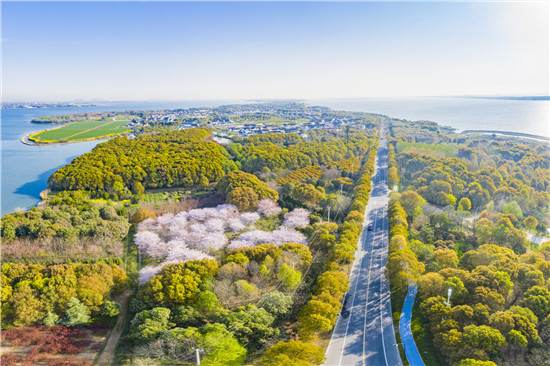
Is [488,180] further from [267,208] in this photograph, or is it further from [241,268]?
[241,268]

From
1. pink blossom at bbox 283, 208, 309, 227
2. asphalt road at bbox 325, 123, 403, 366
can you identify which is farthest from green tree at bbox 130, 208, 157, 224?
asphalt road at bbox 325, 123, 403, 366

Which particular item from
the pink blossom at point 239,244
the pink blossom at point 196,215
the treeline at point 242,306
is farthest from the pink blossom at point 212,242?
the pink blossom at point 196,215

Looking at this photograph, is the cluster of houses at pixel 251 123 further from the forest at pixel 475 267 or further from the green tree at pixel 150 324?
the green tree at pixel 150 324

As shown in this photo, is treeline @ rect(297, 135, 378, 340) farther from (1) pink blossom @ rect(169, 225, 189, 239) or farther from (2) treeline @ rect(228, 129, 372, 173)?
(2) treeline @ rect(228, 129, 372, 173)

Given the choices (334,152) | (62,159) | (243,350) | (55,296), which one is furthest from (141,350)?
(62,159)

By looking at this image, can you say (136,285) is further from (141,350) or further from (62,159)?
(62,159)

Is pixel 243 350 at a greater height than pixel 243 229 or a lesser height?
lesser
